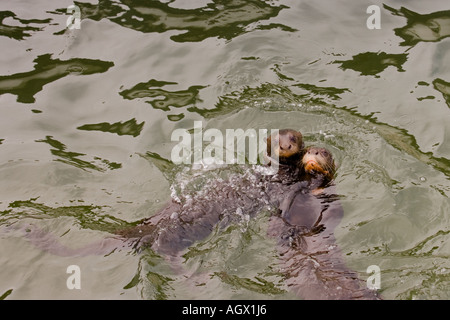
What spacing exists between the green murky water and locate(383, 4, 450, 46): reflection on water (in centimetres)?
3

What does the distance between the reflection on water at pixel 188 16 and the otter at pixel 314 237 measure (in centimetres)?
353

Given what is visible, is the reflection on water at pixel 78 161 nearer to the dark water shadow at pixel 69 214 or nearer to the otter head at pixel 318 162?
the dark water shadow at pixel 69 214

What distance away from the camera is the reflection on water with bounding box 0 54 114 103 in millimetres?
7426

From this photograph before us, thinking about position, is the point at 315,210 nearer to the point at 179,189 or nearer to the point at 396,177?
the point at 396,177

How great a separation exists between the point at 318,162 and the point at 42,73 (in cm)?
446

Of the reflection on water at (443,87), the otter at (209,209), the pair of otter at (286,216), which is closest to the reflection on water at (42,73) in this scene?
the otter at (209,209)

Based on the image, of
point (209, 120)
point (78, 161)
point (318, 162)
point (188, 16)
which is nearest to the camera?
point (318, 162)

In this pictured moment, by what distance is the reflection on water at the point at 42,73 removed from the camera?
7426 millimetres

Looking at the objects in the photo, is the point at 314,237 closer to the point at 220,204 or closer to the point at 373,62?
the point at 220,204

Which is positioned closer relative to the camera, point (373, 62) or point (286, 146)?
point (286, 146)

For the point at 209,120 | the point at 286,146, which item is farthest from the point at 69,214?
the point at 286,146

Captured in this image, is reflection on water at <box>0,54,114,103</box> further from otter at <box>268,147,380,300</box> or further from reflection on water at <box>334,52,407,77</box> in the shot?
otter at <box>268,147,380,300</box>

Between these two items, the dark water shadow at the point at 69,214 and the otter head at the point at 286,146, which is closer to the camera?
the dark water shadow at the point at 69,214

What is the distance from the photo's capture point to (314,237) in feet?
16.9
